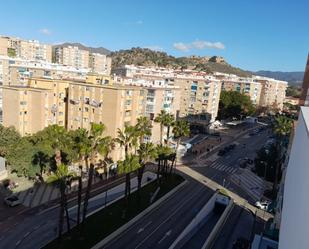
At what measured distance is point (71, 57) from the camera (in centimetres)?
17525

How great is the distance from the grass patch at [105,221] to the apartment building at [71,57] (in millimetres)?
142957

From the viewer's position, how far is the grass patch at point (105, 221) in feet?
102

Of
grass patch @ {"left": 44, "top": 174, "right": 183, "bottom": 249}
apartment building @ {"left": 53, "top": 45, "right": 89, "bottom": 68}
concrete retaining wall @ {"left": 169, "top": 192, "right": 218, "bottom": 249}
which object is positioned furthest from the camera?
apartment building @ {"left": 53, "top": 45, "right": 89, "bottom": 68}

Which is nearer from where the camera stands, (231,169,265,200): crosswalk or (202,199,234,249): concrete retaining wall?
A: (202,199,234,249): concrete retaining wall

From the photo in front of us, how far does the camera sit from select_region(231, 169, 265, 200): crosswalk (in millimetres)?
53569

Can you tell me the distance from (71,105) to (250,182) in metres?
41.8

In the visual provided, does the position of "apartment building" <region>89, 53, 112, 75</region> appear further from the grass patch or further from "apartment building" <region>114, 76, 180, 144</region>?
the grass patch

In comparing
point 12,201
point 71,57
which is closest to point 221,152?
point 12,201

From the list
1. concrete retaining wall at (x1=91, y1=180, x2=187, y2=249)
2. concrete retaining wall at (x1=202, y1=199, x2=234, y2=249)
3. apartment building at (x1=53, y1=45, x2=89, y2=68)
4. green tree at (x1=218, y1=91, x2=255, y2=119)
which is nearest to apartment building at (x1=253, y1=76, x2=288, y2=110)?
green tree at (x1=218, y1=91, x2=255, y2=119)

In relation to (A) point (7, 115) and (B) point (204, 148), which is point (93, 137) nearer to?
(A) point (7, 115)

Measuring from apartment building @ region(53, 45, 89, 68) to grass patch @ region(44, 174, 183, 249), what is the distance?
143 m

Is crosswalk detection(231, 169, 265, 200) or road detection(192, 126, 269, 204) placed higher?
road detection(192, 126, 269, 204)

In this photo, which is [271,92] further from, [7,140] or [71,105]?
[7,140]

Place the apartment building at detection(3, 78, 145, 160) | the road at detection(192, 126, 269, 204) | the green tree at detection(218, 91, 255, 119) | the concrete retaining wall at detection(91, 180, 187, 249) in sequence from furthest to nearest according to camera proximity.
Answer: the green tree at detection(218, 91, 255, 119) → the apartment building at detection(3, 78, 145, 160) → the road at detection(192, 126, 269, 204) → the concrete retaining wall at detection(91, 180, 187, 249)
